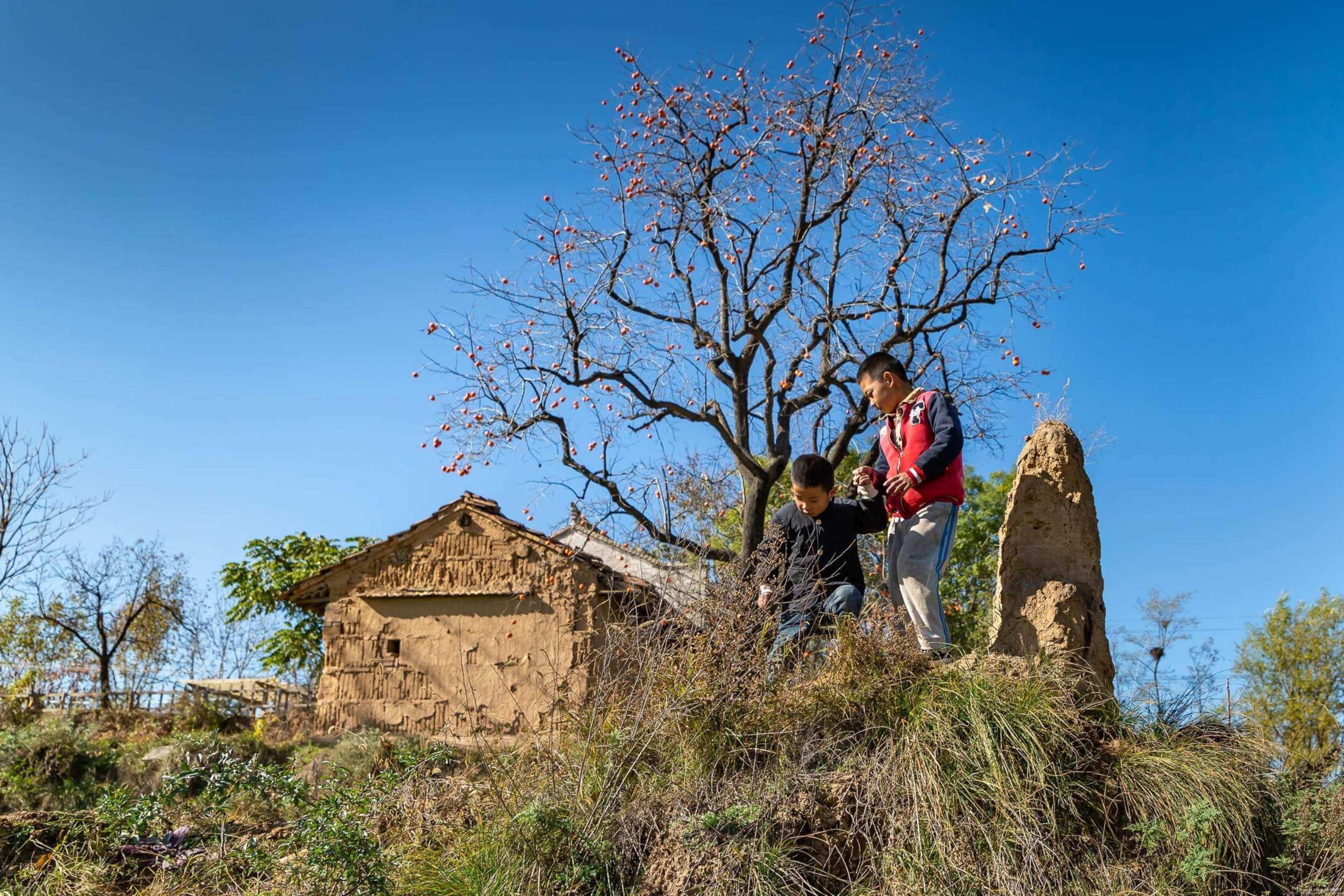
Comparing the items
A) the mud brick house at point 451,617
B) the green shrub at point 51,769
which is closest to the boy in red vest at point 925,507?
the green shrub at point 51,769

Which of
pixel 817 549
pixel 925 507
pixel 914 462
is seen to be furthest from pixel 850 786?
pixel 914 462

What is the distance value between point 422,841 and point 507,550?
864 cm

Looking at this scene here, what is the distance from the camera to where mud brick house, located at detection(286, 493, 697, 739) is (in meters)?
14.0

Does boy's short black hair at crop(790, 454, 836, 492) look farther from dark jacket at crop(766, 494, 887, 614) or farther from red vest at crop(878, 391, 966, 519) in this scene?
red vest at crop(878, 391, 966, 519)

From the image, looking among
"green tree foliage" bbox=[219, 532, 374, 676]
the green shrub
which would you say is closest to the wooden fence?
"green tree foliage" bbox=[219, 532, 374, 676]

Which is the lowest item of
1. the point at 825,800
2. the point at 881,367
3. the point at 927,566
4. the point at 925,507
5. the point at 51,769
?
the point at 51,769

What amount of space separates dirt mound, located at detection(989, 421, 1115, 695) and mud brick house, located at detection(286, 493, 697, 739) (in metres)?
7.36

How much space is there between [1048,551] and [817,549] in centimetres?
143

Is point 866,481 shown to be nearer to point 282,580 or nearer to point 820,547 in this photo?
point 820,547

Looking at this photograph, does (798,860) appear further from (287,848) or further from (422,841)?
(287,848)

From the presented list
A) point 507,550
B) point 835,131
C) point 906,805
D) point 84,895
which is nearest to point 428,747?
point 84,895

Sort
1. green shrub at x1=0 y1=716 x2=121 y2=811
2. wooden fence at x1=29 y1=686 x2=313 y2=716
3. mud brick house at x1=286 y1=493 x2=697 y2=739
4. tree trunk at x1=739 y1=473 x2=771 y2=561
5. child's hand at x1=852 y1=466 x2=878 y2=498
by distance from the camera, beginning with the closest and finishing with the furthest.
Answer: child's hand at x1=852 y1=466 x2=878 y2=498, green shrub at x1=0 y1=716 x2=121 y2=811, tree trunk at x1=739 y1=473 x2=771 y2=561, mud brick house at x1=286 y1=493 x2=697 y2=739, wooden fence at x1=29 y1=686 x2=313 y2=716

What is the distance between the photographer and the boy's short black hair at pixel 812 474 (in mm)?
6727

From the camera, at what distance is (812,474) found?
675cm
